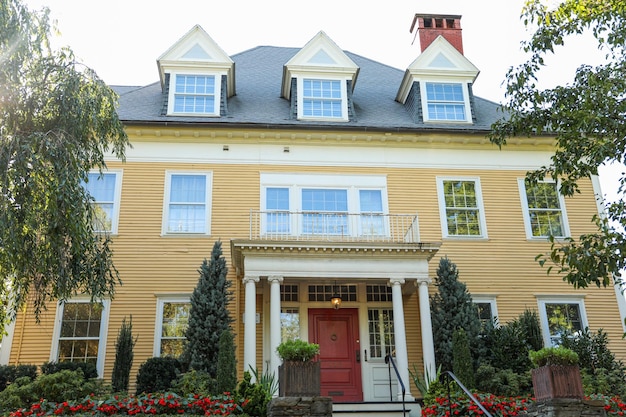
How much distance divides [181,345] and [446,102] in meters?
9.97

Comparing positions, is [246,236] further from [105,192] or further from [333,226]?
[105,192]

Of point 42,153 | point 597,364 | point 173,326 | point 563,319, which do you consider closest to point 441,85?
point 563,319

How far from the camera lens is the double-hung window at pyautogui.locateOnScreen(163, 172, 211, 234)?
15844 millimetres

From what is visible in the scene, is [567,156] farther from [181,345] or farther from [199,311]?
[181,345]

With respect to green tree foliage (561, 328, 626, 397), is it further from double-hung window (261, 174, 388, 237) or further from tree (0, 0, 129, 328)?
tree (0, 0, 129, 328)

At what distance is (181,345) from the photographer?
48.5 feet

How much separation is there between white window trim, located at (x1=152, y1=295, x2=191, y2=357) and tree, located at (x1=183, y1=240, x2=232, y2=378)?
40.6 inches

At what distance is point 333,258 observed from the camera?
14.1m

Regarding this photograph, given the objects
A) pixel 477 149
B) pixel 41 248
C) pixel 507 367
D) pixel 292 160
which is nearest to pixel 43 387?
pixel 41 248

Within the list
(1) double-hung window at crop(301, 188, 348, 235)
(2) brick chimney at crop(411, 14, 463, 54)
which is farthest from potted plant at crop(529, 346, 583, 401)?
(2) brick chimney at crop(411, 14, 463, 54)

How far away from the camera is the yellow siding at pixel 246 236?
1493cm

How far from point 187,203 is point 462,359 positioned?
7826 mm

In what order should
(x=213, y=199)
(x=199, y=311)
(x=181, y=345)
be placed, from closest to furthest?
(x=199, y=311) → (x=181, y=345) → (x=213, y=199)

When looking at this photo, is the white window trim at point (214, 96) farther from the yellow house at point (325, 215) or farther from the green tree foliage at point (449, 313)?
the green tree foliage at point (449, 313)
